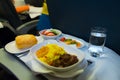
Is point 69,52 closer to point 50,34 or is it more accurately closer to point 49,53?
point 49,53

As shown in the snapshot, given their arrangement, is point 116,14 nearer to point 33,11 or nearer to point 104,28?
point 104,28

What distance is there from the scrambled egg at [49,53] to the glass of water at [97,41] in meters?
0.18

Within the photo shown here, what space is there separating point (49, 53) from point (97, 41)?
0.84 feet

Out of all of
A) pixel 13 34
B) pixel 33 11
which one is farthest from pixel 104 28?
pixel 33 11

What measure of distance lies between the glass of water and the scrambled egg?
177 millimetres

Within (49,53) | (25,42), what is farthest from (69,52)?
(25,42)

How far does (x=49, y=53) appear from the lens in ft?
2.28

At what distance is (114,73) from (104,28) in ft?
0.67

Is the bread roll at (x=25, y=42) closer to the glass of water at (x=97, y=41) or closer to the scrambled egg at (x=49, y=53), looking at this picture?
the scrambled egg at (x=49, y=53)

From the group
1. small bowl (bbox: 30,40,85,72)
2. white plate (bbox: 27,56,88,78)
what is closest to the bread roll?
small bowl (bbox: 30,40,85,72)

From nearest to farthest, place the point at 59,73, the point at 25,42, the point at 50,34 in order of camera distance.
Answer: the point at 59,73 → the point at 25,42 → the point at 50,34

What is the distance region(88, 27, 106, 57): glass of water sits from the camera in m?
0.82

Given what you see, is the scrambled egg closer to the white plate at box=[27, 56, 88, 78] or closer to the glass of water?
the white plate at box=[27, 56, 88, 78]

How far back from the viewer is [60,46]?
77 centimetres
